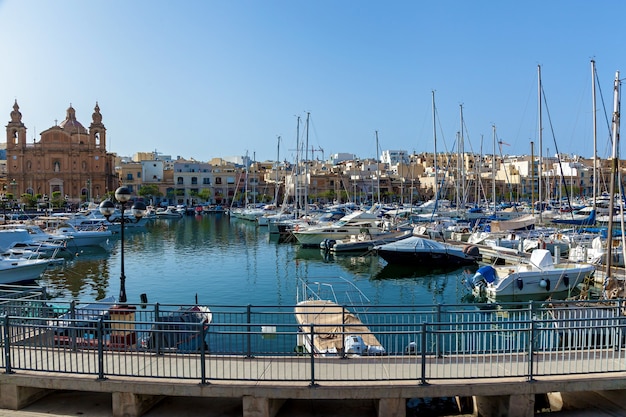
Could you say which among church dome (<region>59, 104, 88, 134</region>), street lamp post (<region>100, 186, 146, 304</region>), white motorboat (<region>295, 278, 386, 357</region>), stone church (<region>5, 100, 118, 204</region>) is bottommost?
white motorboat (<region>295, 278, 386, 357</region>)

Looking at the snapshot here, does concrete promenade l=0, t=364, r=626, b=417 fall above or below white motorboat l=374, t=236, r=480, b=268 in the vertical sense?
above

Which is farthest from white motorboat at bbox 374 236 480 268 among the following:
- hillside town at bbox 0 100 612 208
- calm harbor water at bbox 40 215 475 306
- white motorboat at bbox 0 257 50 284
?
hillside town at bbox 0 100 612 208

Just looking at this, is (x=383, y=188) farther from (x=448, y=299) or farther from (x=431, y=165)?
(x=448, y=299)

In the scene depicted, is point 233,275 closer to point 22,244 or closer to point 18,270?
point 18,270

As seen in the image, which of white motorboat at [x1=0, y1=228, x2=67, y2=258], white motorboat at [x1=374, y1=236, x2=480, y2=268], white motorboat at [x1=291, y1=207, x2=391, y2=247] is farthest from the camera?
white motorboat at [x1=291, y1=207, x2=391, y2=247]

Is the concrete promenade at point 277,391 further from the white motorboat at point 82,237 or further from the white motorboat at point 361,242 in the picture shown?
the white motorboat at point 82,237

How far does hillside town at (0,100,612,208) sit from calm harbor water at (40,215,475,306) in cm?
4092

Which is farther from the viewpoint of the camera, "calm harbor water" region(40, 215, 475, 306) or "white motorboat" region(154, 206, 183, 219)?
"white motorboat" region(154, 206, 183, 219)

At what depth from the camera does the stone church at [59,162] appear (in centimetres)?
10531

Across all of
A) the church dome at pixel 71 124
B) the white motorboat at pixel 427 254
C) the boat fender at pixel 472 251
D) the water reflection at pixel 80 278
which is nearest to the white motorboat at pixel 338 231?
the white motorboat at pixel 427 254

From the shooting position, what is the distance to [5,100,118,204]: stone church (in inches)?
4146

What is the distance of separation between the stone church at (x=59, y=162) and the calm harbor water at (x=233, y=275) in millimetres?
61957

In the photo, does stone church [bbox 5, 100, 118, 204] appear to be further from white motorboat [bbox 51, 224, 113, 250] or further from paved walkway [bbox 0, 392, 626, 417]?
paved walkway [bbox 0, 392, 626, 417]

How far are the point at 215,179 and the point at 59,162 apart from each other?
3574cm
